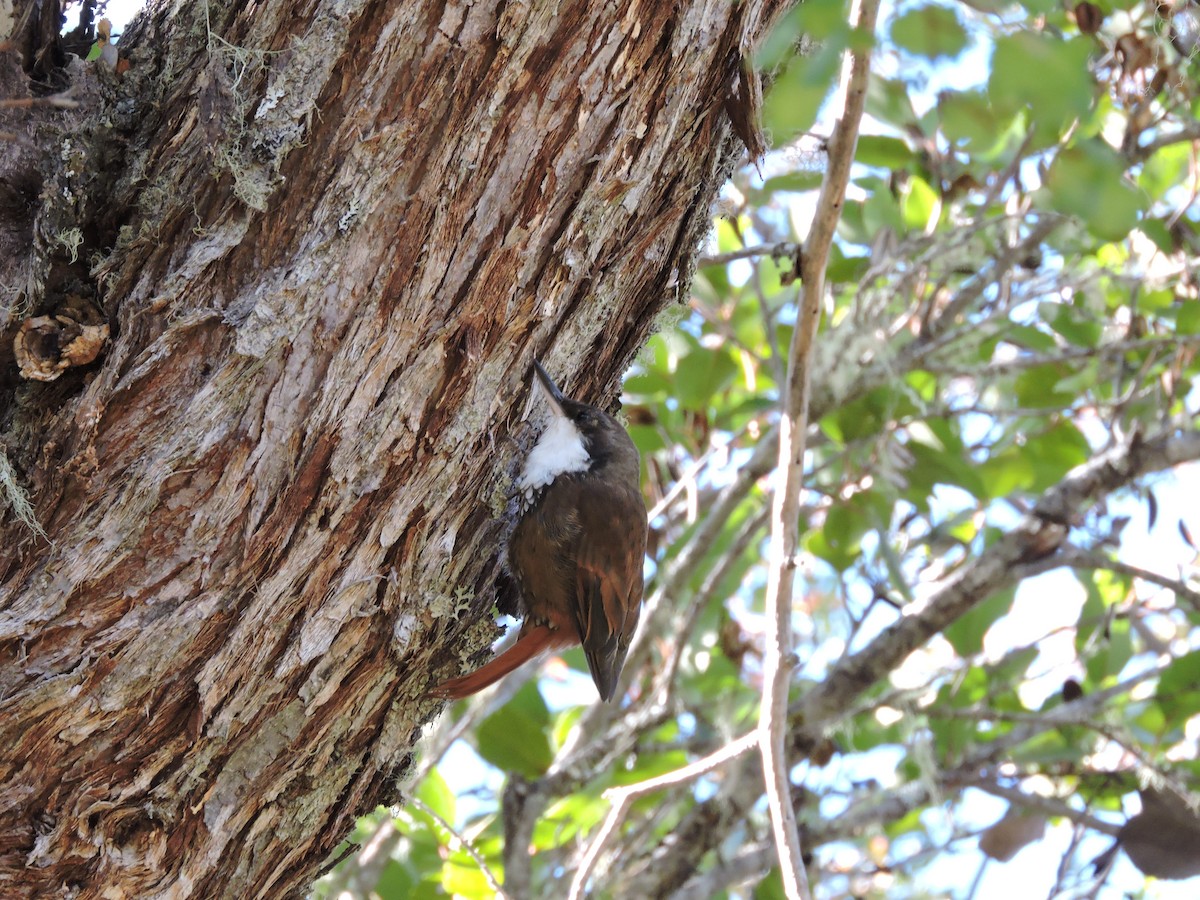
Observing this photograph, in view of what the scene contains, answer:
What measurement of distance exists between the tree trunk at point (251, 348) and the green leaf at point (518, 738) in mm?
2086

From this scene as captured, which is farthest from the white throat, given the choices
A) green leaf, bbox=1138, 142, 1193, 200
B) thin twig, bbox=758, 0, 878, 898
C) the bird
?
green leaf, bbox=1138, 142, 1193, 200

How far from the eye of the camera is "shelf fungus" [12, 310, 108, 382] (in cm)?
190

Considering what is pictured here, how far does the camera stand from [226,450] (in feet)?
6.23

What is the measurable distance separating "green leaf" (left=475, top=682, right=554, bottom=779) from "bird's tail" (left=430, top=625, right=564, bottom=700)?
0.71 m

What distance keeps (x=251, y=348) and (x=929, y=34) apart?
3.94 feet

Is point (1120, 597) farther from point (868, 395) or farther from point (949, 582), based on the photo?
point (868, 395)

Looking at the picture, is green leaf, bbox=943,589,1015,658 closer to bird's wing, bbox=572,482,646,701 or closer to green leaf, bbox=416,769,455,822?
bird's wing, bbox=572,482,646,701

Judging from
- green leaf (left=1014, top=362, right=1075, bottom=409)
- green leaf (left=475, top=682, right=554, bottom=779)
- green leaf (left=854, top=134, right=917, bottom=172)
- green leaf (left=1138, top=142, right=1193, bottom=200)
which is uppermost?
green leaf (left=1138, top=142, right=1193, bottom=200)

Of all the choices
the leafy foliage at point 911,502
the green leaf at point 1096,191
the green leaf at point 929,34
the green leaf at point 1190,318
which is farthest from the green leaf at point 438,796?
the green leaf at point 929,34

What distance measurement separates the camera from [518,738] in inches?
164

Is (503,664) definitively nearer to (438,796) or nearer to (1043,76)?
(438,796)

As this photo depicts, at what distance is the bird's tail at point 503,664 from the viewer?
246cm

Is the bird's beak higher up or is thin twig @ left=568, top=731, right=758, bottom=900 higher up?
the bird's beak

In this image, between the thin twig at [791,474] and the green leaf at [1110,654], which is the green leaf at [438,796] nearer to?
the thin twig at [791,474]
